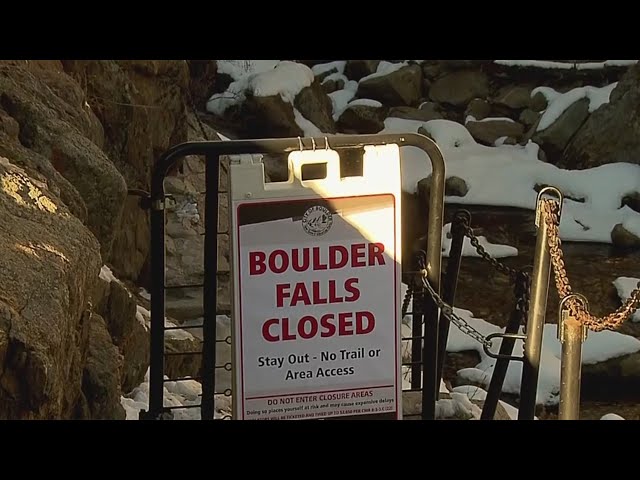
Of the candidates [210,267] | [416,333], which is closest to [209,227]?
[210,267]

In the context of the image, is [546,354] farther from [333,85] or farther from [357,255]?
[333,85]

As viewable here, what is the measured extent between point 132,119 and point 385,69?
36.3 ft

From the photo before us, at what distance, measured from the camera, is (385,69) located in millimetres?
17172

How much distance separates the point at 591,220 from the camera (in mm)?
12250

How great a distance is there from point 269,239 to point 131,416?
5.01 ft

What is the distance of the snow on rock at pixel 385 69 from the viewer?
16.9m

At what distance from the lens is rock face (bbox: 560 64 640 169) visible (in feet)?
45.0

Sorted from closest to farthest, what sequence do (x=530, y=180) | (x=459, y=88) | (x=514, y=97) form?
1. (x=530, y=180)
2. (x=514, y=97)
3. (x=459, y=88)

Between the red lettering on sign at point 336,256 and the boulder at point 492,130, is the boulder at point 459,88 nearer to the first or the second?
the boulder at point 492,130

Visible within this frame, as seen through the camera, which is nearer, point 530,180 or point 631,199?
point 631,199

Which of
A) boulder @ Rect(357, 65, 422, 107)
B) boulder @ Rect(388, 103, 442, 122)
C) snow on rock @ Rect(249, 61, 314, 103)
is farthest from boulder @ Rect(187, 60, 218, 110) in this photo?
boulder @ Rect(357, 65, 422, 107)

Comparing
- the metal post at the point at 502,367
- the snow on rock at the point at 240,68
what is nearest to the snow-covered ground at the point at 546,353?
the metal post at the point at 502,367

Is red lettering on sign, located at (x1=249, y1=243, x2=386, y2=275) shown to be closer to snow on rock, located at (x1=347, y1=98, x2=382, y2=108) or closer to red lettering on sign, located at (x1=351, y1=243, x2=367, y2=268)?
red lettering on sign, located at (x1=351, y1=243, x2=367, y2=268)

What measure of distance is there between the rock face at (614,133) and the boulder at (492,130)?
1658 mm
